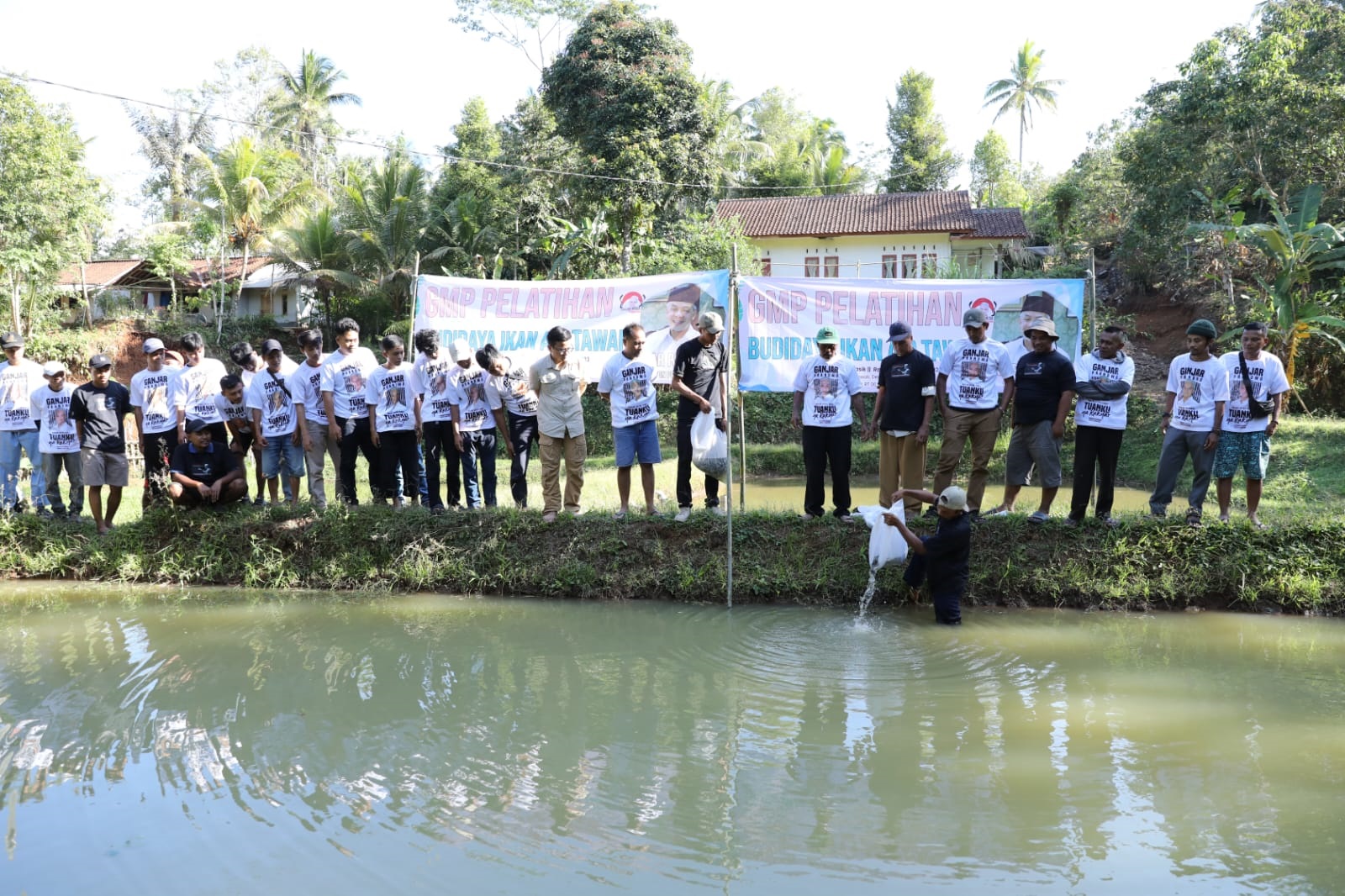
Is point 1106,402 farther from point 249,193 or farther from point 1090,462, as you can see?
point 249,193

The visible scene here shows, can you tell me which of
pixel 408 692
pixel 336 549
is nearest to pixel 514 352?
pixel 336 549

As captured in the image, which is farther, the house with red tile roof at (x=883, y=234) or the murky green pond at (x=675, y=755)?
the house with red tile roof at (x=883, y=234)

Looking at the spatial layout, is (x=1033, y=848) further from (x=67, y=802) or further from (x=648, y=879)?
(x=67, y=802)

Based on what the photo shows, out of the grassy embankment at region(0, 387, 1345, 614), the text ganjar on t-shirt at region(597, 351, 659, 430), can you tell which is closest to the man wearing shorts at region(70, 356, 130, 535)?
the grassy embankment at region(0, 387, 1345, 614)

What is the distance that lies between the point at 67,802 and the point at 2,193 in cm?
2388

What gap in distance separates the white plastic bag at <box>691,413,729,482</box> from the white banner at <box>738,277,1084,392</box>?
1.11 metres

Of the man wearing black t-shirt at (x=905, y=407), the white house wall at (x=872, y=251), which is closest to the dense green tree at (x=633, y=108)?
the white house wall at (x=872, y=251)

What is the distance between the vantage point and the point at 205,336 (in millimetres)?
29875

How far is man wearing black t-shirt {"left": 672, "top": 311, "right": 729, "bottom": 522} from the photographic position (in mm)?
7488

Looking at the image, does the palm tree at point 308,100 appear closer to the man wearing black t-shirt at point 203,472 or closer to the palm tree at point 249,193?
the palm tree at point 249,193

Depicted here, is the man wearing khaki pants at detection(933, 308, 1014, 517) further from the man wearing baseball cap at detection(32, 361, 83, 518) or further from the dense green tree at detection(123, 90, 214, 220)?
the dense green tree at detection(123, 90, 214, 220)

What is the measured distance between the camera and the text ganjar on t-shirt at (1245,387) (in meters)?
7.12

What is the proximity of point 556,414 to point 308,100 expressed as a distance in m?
38.9

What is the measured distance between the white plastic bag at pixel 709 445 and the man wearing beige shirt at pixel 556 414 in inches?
36.7
